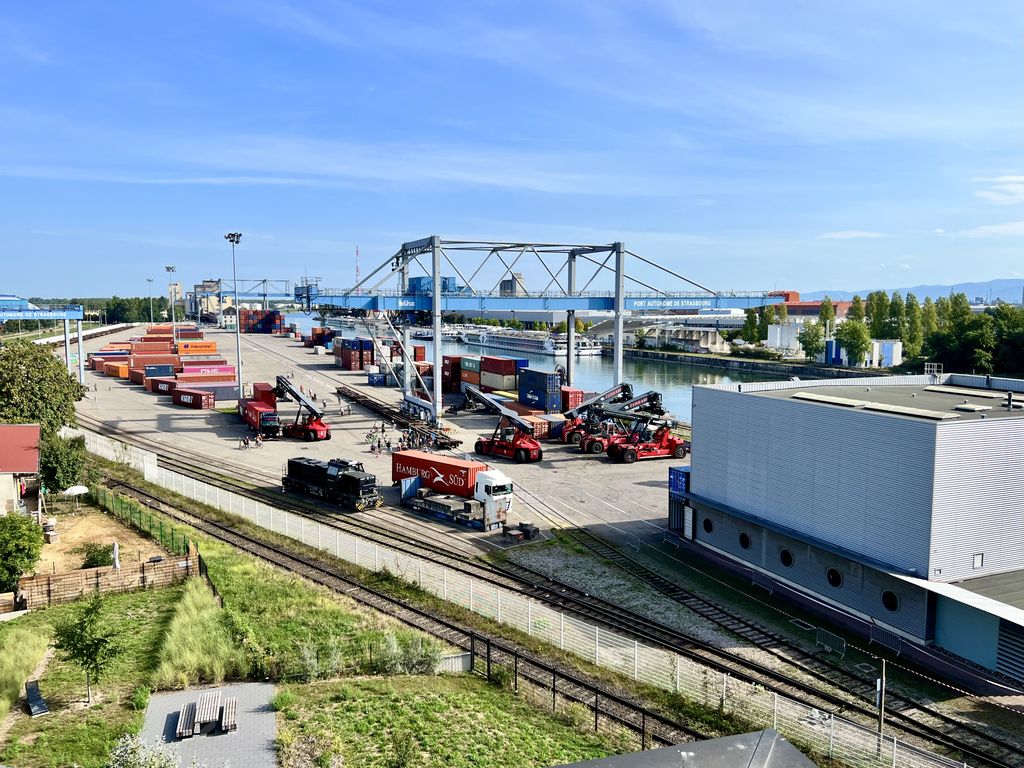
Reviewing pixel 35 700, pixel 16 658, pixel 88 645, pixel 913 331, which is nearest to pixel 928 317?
pixel 913 331

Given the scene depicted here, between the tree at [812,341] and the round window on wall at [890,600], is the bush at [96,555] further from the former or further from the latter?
the tree at [812,341]

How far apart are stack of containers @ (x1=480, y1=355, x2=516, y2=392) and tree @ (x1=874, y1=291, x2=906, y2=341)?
6742cm

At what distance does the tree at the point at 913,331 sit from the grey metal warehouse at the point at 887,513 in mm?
80353

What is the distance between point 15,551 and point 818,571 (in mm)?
23910

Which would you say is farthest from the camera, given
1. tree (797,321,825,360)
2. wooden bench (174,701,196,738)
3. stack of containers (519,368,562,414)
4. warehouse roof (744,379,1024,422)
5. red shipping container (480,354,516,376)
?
tree (797,321,825,360)

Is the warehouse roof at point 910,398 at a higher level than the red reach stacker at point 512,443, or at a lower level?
higher

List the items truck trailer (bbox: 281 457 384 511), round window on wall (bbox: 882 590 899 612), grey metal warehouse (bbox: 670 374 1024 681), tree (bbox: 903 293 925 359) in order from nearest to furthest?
1. grey metal warehouse (bbox: 670 374 1024 681)
2. round window on wall (bbox: 882 590 899 612)
3. truck trailer (bbox: 281 457 384 511)
4. tree (bbox: 903 293 925 359)

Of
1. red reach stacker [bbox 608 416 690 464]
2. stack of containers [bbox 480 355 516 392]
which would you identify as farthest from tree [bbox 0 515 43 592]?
stack of containers [bbox 480 355 516 392]

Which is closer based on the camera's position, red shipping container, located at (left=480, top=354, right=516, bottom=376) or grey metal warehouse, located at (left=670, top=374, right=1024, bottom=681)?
grey metal warehouse, located at (left=670, top=374, right=1024, bottom=681)

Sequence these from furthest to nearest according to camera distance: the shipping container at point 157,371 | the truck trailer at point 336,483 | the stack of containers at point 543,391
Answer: the shipping container at point 157,371 → the stack of containers at point 543,391 → the truck trailer at point 336,483

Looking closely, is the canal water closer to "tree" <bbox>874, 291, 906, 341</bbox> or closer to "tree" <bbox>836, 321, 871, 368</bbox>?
"tree" <bbox>836, 321, 871, 368</bbox>

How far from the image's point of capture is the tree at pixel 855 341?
100m

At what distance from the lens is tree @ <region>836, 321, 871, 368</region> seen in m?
100

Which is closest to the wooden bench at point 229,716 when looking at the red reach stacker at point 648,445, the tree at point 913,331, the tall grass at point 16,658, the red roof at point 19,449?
the tall grass at point 16,658
